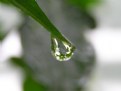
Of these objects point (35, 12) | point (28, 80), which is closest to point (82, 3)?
point (28, 80)

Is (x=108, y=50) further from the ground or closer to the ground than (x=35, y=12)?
further from the ground

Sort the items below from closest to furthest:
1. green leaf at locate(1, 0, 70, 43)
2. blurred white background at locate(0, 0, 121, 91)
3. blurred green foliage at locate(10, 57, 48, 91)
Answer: green leaf at locate(1, 0, 70, 43), blurred green foliage at locate(10, 57, 48, 91), blurred white background at locate(0, 0, 121, 91)

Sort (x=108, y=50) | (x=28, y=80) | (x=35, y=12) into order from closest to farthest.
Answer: (x=35, y=12) → (x=28, y=80) → (x=108, y=50)

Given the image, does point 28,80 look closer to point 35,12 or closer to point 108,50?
point 35,12

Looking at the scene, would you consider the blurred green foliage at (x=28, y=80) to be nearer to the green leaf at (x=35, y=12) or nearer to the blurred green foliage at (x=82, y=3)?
the blurred green foliage at (x=82, y=3)

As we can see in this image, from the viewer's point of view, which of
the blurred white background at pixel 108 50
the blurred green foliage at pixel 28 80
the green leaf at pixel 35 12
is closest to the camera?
the green leaf at pixel 35 12

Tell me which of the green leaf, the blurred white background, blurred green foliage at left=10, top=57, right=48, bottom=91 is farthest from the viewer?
the blurred white background

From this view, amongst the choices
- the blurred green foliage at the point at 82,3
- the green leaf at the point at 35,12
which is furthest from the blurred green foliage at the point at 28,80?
the green leaf at the point at 35,12

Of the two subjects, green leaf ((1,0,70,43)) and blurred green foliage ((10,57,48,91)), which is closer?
green leaf ((1,0,70,43))

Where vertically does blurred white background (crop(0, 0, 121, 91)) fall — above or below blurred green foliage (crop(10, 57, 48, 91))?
above

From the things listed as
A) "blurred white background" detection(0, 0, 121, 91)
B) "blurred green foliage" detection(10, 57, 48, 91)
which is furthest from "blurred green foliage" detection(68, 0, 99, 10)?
"blurred white background" detection(0, 0, 121, 91)

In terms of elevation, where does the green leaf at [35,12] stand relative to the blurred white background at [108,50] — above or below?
below

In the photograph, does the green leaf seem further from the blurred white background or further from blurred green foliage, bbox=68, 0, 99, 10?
the blurred white background
